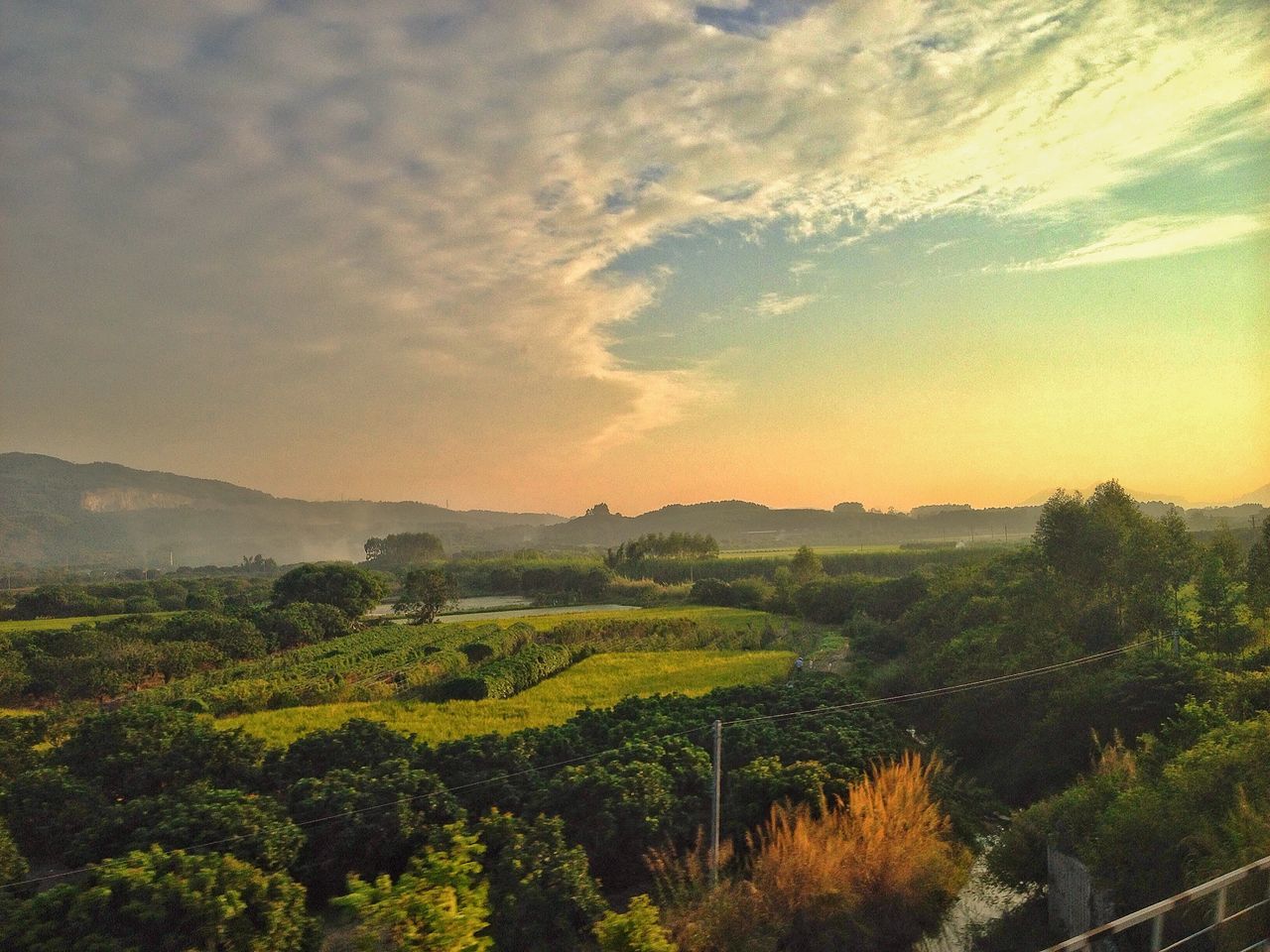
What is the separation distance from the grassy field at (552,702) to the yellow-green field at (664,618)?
1087 centimetres

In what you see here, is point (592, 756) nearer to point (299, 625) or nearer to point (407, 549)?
point (299, 625)

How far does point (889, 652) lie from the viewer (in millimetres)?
37094

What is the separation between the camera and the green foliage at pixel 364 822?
41.9 feet

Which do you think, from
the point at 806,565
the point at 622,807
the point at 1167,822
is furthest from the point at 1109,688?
the point at 806,565

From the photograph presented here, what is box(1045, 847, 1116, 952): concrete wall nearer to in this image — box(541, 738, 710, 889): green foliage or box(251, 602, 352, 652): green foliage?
box(541, 738, 710, 889): green foliage

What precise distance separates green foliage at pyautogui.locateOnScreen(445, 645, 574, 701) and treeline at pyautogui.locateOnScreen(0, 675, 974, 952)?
11.2 meters

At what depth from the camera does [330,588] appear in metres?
52.3

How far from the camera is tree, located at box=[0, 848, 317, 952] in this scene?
9.17 meters

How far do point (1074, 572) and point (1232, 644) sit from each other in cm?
588

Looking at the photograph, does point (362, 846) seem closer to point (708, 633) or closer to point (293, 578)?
point (708, 633)

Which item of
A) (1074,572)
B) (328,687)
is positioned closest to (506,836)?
(328,687)

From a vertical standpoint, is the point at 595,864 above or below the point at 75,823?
below

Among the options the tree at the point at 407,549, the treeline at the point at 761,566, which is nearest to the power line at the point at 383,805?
the treeline at the point at 761,566

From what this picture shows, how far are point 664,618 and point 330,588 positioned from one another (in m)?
21.7
